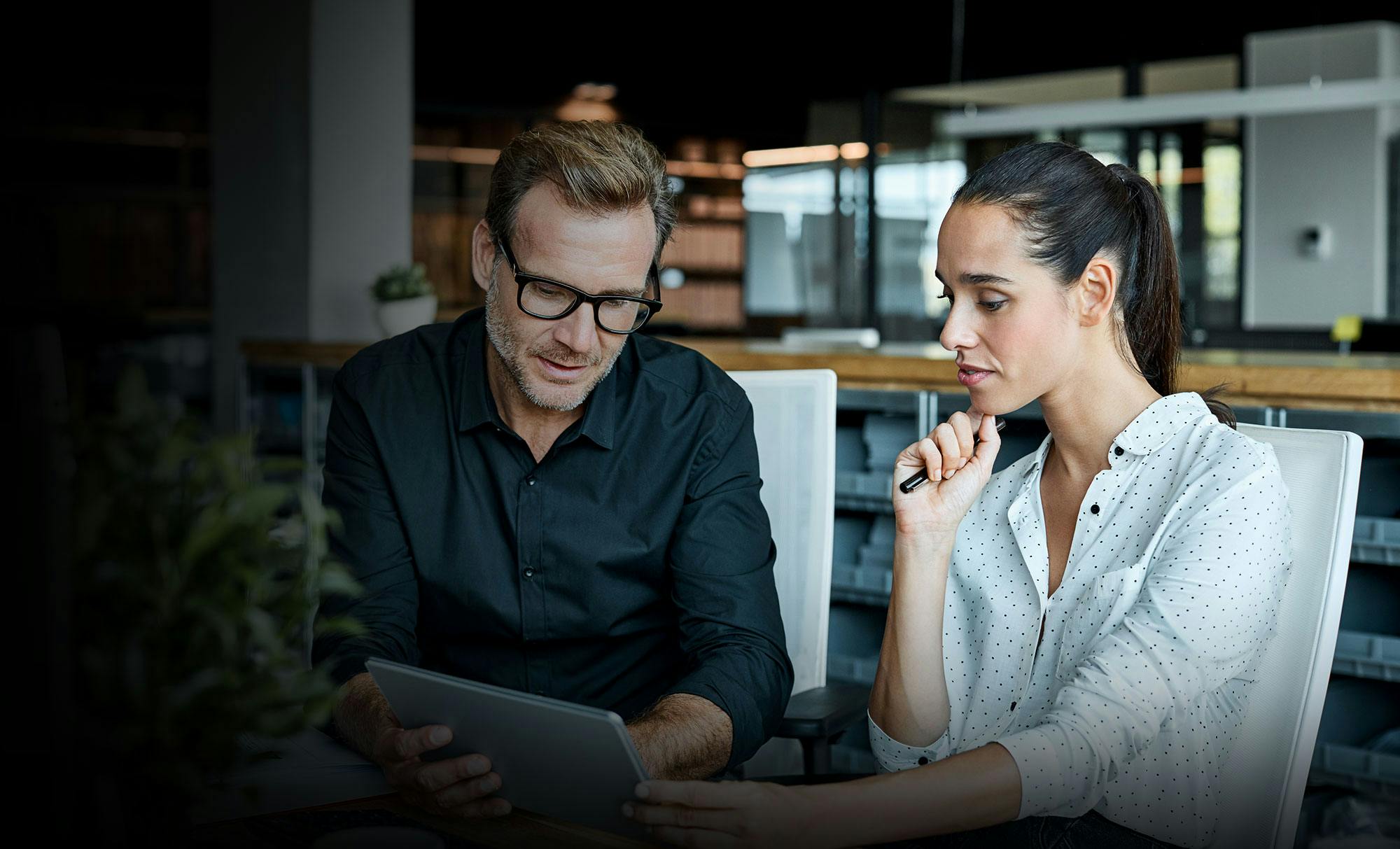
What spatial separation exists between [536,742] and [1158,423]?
804 mm

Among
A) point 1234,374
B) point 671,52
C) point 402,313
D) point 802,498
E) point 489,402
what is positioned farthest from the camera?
point 671,52

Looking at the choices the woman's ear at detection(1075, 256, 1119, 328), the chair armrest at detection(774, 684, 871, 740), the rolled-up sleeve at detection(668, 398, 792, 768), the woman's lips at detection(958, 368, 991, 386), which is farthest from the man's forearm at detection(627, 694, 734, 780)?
the woman's ear at detection(1075, 256, 1119, 328)

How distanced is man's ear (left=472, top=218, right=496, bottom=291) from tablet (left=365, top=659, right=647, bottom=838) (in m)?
0.73

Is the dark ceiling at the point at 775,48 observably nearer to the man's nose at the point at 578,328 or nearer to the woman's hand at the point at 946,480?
the man's nose at the point at 578,328

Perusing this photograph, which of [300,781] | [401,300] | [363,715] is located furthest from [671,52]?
[300,781]

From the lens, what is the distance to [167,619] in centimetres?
69

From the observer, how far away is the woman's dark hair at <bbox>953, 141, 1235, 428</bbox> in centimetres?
141

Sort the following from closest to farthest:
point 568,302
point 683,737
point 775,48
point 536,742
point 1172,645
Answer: point 536,742 < point 1172,645 < point 683,737 < point 568,302 < point 775,48

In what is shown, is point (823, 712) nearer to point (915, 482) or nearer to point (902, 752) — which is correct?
point (902, 752)

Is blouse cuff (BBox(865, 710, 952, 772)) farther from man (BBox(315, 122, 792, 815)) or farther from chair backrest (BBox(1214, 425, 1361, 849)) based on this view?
chair backrest (BBox(1214, 425, 1361, 849))

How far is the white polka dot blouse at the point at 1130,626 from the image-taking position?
1212 millimetres

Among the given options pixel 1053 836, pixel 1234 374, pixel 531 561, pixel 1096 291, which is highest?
pixel 1096 291

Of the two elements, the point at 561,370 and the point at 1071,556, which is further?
the point at 561,370

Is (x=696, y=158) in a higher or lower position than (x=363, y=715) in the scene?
higher
